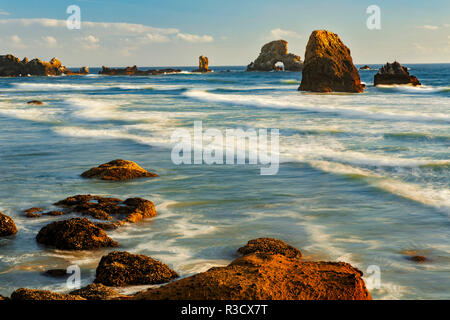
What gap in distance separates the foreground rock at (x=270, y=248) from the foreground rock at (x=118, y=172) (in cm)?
458

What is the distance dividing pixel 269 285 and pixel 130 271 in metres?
1.77

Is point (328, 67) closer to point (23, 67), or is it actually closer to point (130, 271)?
point (130, 271)

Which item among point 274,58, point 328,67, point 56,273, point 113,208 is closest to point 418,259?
point 56,273

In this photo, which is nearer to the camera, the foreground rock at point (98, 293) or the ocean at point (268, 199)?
the foreground rock at point (98, 293)

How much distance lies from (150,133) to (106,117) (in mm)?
6744

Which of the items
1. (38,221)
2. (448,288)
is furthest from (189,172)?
(448,288)

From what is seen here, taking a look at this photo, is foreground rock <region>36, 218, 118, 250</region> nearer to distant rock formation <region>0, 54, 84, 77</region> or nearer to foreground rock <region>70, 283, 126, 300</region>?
foreground rock <region>70, 283, 126, 300</region>

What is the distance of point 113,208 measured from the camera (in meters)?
7.64

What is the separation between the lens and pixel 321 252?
6.13m

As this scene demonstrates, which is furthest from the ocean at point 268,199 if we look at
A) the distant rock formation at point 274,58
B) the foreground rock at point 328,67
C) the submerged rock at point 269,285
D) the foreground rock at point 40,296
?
the distant rock formation at point 274,58

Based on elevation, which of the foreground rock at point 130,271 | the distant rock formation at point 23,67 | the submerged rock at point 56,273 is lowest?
the submerged rock at point 56,273

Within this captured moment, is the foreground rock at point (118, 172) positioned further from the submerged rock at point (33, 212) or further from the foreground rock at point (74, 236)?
the foreground rock at point (74, 236)

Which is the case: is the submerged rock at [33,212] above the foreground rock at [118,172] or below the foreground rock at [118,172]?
below

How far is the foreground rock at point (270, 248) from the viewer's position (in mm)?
5820
